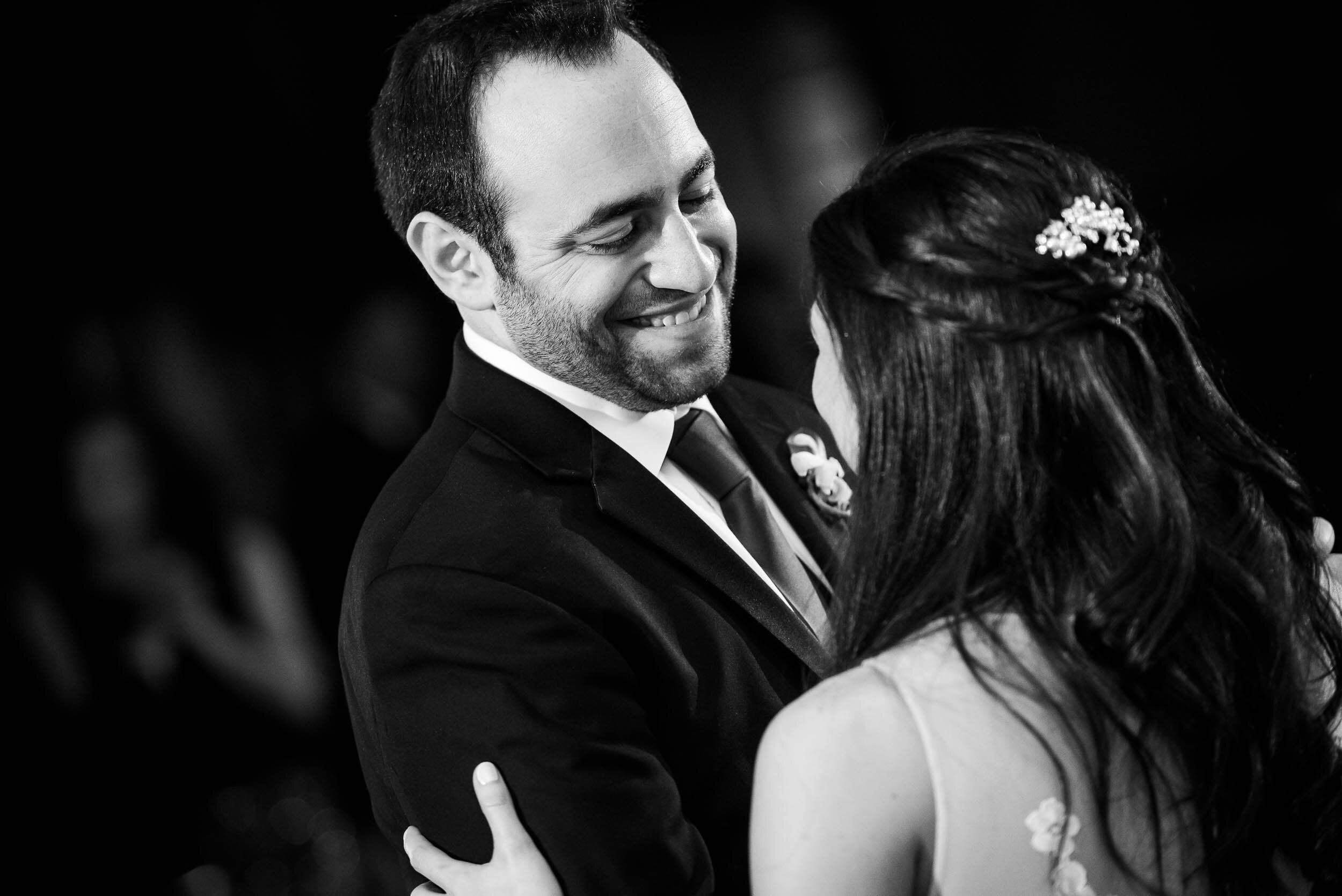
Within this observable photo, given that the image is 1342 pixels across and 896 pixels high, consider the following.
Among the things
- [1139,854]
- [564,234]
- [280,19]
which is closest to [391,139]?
[564,234]

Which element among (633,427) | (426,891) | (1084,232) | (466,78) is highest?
(466,78)

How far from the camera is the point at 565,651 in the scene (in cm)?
163

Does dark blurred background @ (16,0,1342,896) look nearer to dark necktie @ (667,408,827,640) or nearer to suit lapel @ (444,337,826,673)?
dark necktie @ (667,408,827,640)

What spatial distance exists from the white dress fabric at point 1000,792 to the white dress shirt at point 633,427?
1.91 ft

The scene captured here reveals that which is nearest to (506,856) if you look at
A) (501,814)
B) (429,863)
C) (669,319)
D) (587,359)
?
(501,814)

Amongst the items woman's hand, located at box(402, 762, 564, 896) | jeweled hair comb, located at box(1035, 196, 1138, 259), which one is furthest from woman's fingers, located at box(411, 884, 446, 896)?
jeweled hair comb, located at box(1035, 196, 1138, 259)

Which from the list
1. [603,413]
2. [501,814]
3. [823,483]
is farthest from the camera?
[823,483]

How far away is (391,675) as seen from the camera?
1727 mm

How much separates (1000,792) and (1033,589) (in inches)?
8.4

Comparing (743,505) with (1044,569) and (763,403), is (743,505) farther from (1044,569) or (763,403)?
(1044,569)

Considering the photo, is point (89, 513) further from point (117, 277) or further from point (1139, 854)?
point (1139, 854)

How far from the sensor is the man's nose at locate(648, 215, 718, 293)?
1.92 m

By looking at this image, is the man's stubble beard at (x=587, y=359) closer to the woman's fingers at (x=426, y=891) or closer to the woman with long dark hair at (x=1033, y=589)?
the woman with long dark hair at (x=1033, y=589)

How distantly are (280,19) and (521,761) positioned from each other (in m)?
2.63
